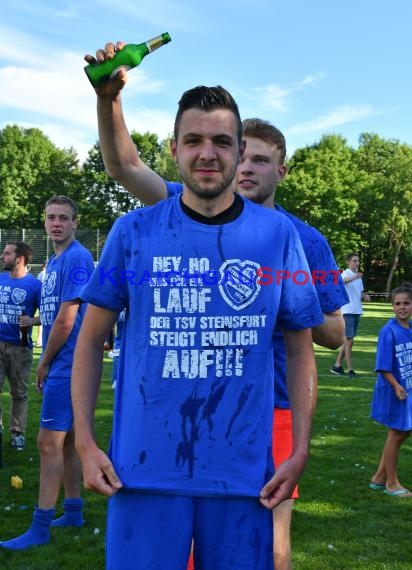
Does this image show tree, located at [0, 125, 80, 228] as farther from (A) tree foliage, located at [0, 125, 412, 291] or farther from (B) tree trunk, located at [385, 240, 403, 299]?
(B) tree trunk, located at [385, 240, 403, 299]

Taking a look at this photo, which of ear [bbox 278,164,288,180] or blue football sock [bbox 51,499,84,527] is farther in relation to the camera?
blue football sock [bbox 51,499,84,527]

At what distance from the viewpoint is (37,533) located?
469 centimetres

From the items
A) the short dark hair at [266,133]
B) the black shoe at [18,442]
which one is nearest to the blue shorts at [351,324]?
the black shoe at [18,442]

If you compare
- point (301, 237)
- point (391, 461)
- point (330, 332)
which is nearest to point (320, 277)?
point (301, 237)

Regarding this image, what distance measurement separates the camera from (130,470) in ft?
6.73

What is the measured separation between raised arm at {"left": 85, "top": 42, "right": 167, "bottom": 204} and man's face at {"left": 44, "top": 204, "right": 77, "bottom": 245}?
7.21 ft

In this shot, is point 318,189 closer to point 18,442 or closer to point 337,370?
point 337,370

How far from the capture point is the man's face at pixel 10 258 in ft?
24.9

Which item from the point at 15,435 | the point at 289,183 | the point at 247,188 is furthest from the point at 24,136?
the point at 247,188

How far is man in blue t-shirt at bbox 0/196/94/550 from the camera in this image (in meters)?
4.66

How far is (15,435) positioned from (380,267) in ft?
194

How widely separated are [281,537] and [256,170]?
178 cm

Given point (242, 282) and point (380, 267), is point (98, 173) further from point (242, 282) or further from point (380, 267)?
point (242, 282)

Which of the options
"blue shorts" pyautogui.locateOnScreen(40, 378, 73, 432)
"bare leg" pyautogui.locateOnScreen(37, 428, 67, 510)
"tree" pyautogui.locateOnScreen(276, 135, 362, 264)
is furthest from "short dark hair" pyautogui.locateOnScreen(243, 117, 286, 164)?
"tree" pyautogui.locateOnScreen(276, 135, 362, 264)
